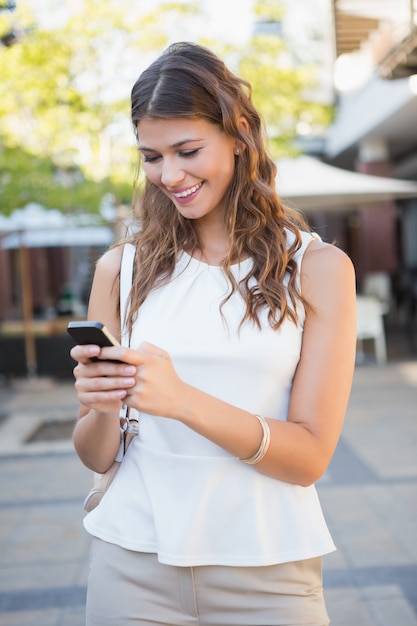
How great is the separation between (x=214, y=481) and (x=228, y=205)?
0.57 meters

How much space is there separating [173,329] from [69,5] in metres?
9.82

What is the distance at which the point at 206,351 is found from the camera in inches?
62.2

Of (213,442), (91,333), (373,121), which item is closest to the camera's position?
(91,333)

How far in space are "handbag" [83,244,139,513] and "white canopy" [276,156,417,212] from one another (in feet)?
32.0

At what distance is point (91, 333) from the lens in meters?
1.29

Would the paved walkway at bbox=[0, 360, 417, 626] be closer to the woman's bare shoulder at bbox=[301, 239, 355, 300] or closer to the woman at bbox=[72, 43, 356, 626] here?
the woman at bbox=[72, 43, 356, 626]

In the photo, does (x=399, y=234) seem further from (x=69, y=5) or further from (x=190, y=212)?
(x=190, y=212)

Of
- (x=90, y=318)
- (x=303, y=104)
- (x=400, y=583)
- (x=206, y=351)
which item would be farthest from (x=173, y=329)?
(x=303, y=104)

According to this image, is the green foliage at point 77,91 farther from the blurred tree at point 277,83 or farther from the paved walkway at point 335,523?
the paved walkway at point 335,523

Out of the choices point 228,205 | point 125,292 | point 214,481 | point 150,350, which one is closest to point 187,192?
point 228,205

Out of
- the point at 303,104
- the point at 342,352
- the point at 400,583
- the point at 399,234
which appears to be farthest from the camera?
the point at 399,234

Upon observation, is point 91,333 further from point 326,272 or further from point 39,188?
point 39,188

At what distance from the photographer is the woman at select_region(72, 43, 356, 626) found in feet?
Answer: 5.08

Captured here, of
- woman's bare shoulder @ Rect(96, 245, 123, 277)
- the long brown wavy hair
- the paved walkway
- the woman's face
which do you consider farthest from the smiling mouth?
the paved walkway
